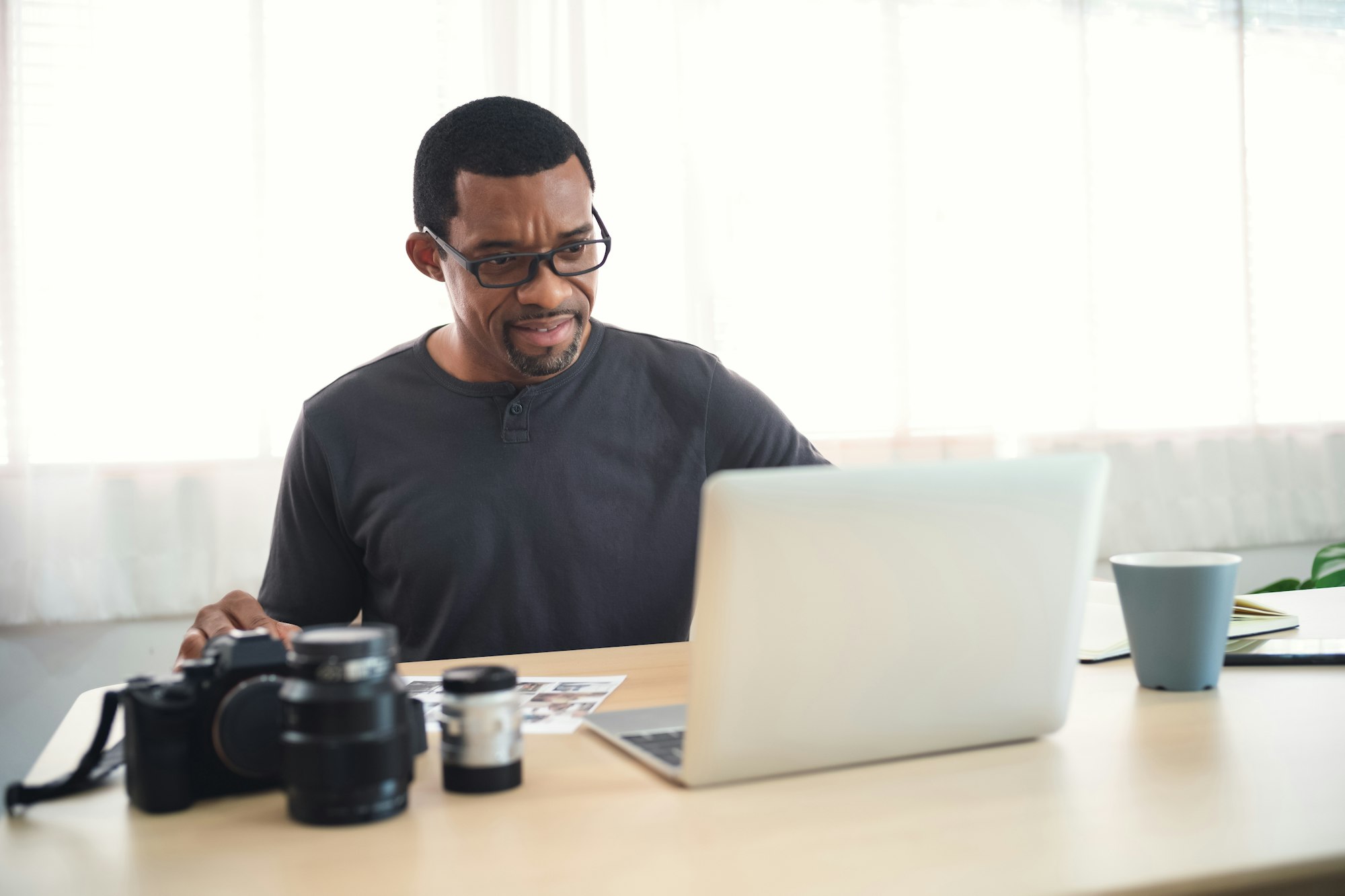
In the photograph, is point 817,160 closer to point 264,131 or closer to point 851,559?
point 264,131

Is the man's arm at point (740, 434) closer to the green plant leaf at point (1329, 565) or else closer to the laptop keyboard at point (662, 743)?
the laptop keyboard at point (662, 743)

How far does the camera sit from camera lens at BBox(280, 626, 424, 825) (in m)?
0.66

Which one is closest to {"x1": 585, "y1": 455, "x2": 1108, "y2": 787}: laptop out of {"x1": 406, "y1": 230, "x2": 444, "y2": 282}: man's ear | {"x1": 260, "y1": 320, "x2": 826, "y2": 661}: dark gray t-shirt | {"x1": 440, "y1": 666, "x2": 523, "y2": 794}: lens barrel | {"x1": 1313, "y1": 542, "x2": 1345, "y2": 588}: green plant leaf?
{"x1": 440, "y1": 666, "x2": 523, "y2": 794}: lens barrel

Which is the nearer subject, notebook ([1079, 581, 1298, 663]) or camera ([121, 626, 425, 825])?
camera ([121, 626, 425, 825])

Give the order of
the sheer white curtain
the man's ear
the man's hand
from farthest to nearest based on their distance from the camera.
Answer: the sheer white curtain < the man's ear < the man's hand

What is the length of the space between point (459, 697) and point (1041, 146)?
260cm

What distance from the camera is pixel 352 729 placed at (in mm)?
666

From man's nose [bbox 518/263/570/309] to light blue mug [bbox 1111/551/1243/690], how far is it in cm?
85

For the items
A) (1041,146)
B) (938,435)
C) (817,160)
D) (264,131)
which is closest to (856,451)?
(938,435)

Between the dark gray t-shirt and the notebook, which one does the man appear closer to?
the dark gray t-shirt

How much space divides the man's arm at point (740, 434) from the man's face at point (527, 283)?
24cm

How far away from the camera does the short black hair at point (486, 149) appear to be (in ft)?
5.01

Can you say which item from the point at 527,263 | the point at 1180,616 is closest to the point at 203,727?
the point at 1180,616

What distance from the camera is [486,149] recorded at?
5.07 feet
